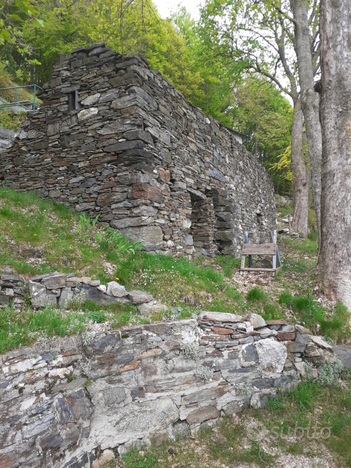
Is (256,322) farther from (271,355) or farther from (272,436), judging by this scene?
(272,436)

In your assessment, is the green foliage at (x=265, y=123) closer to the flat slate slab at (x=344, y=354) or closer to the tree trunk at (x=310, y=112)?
the tree trunk at (x=310, y=112)

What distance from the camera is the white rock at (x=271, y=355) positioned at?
13.5 ft

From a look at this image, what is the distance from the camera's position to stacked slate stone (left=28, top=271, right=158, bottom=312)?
3.54 metres

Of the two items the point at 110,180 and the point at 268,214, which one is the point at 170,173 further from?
the point at 268,214

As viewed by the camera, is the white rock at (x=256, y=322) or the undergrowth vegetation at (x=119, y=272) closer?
the undergrowth vegetation at (x=119, y=272)

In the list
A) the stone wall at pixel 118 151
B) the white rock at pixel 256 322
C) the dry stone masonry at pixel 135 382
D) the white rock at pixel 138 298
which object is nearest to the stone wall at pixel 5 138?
the stone wall at pixel 118 151

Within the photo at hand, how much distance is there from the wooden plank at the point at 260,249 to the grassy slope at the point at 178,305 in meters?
0.64

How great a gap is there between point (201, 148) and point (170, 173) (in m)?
2.16

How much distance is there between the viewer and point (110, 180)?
19.7 feet

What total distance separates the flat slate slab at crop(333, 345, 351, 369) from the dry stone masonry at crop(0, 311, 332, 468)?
210 mm

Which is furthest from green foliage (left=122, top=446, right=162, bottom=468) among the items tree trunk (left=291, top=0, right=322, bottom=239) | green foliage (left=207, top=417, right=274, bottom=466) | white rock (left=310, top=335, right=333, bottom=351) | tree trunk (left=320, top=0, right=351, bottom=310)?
tree trunk (left=291, top=0, right=322, bottom=239)

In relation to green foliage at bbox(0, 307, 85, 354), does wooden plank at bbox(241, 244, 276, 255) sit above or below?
above

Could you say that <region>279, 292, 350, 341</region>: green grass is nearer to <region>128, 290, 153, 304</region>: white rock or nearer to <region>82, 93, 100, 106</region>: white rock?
<region>128, 290, 153, 304</region>: white rock

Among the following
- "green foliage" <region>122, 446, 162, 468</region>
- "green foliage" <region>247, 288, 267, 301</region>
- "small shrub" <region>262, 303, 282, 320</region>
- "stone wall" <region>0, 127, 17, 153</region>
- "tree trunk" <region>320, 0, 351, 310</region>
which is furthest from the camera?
"stone wall" <region>0, 127, 17, 153</region>
